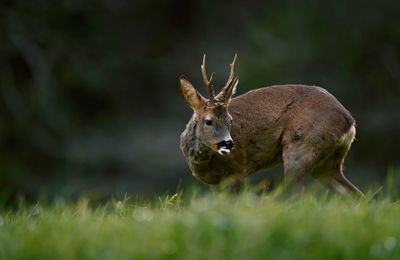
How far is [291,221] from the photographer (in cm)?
600

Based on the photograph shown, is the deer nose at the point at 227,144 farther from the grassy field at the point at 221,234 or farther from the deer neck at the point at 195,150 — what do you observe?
the grassy field at the point at 221,234

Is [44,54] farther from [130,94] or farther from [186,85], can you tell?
[186,85]

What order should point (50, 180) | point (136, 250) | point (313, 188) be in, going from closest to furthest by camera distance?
point (136, 250) → point (313, 188) → point (50, 180)

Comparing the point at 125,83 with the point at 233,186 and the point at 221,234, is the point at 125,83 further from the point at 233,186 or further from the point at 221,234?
the point at 221,234

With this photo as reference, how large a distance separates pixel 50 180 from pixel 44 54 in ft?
8.00

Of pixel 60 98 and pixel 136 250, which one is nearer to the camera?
pixel 136 250

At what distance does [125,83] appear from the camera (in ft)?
78.0

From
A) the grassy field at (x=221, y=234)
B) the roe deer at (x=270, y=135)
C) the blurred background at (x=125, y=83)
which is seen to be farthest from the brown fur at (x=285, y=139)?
the blurred background at (x=125, y=83)

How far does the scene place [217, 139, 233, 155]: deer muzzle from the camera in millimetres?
8578

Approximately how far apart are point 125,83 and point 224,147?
15.3 metres

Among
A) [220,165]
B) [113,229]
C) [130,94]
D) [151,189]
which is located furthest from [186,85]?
[130,94]

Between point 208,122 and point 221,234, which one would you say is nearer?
point 221,234

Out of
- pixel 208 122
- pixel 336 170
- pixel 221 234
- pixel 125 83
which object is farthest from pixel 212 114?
pixel 125 83

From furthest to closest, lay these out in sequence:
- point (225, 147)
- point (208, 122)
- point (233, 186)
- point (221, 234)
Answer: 1. point (208, 122)
2. point (233, 186)
3. point (225, 147)
4. point (221, 234)
